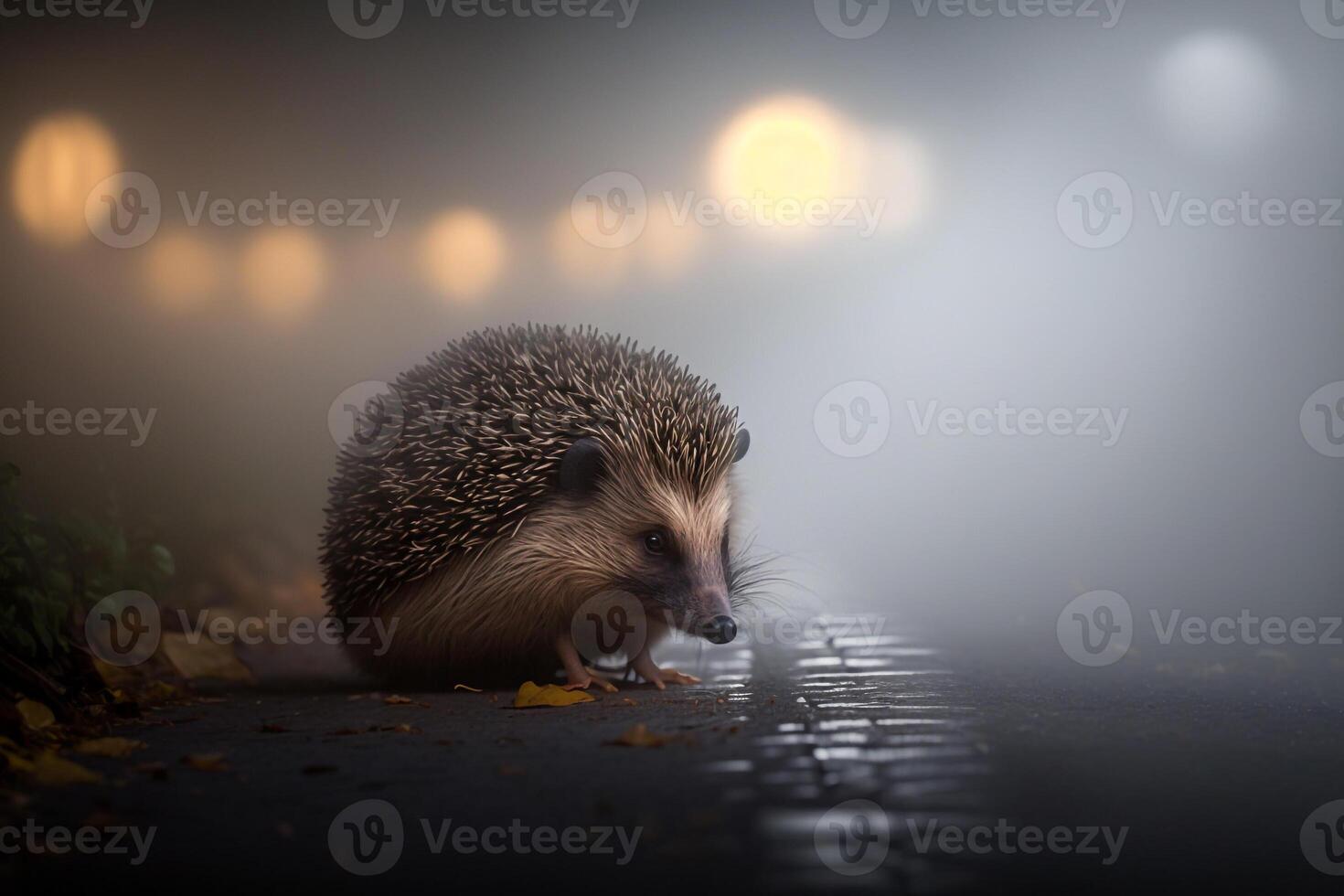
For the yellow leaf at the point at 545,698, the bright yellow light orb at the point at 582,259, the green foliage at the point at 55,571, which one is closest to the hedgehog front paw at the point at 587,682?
the yellow leaf at the point at 545,698

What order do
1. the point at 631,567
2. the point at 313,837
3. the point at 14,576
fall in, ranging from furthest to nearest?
the point at 631,567 < the point at 14,576 < the point at 313,837

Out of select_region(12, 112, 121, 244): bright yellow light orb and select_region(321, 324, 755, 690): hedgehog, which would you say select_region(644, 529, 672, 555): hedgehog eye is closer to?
select_region(321, 324, 755, 690): hedgehog

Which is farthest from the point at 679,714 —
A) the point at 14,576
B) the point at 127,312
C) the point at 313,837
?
the point at 127,312

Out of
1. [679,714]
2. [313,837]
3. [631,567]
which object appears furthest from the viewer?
[631,567]

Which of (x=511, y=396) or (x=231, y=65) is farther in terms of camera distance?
(x=231, y=65)

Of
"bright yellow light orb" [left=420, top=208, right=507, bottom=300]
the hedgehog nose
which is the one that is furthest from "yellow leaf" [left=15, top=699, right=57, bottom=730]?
"bright yellow light orb" [left=420, top=208, right=507, bottom=300]

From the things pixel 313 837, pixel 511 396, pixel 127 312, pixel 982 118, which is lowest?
pixel 313 837

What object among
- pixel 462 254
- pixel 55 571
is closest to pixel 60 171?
pixel 462 254

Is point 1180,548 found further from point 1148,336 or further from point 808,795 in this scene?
point 808,795
